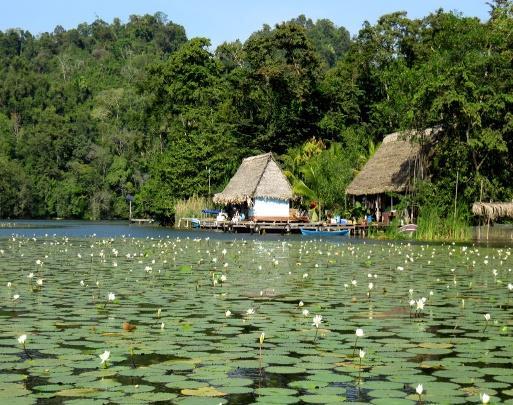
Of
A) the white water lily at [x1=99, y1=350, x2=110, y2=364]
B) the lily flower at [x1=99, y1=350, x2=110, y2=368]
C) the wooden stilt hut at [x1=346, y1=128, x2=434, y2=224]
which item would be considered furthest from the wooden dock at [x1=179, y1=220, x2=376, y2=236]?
the white water lily at [x1=99, y1=350, x2=110, y2=364]

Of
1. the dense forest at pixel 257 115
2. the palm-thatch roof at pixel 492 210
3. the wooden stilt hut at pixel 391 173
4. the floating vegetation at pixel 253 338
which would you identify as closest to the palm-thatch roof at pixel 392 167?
the wooden stilt hut at pixel 391 173

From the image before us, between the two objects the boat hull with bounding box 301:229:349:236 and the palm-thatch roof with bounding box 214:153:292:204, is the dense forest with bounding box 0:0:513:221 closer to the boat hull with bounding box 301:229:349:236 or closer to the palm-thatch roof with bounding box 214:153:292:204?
Result: the palm-thatch roof with bounding box 214:153:292:204

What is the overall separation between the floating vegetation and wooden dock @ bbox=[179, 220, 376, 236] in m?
25.5

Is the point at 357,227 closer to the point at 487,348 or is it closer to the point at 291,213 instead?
the point at 291,213

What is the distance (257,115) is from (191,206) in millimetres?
8532

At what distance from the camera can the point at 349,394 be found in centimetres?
598

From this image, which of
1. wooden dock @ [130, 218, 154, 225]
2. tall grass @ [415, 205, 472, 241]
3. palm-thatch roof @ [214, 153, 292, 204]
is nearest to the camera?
tall grass @ [415, 205, 472, 241]

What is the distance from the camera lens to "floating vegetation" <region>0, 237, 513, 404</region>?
19.9 feet

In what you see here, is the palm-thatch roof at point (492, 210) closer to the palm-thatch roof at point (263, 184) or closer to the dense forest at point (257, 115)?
the dense forest at point (257, 115)

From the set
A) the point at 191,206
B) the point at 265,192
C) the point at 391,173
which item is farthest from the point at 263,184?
the point at 391,173

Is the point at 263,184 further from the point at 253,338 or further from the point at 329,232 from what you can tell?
the point at 253,338

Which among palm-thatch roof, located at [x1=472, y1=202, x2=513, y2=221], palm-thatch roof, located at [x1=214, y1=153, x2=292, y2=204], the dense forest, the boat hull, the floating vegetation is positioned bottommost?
the floating vegetation

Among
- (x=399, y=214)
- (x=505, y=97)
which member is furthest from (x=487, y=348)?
(x=399, y=214)

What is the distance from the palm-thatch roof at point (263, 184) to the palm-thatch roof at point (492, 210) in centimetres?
1888
